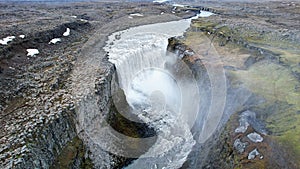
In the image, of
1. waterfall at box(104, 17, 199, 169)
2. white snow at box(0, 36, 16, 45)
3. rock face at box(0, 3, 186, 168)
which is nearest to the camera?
rock face at box(0, 3, 186, 168)

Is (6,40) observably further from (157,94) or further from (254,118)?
(254,118)

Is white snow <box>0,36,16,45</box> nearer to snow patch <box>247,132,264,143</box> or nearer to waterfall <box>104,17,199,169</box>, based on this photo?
waterfall <box>104,17,199,169</box>

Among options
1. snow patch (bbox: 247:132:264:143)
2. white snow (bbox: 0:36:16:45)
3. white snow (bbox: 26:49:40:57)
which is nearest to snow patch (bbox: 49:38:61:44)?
white snow (bbox: 26:49:40:57)

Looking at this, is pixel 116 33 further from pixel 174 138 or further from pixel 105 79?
pixel 174 138

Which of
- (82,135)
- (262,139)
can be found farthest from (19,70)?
(262,139)

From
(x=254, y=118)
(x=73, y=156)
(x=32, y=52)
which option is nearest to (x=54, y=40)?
(x=32, y=52)

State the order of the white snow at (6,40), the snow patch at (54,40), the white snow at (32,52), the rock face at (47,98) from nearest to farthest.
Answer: the rock face at (47,98)
the white snow at (6,40)
the white snow at (32,52)
the snow patch at (54,40)

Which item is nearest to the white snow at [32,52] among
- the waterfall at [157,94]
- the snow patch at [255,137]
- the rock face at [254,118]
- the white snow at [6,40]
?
the white snow at [6,40]

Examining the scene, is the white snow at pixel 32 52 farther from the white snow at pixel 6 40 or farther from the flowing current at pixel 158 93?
the flowing current at pixel 158 93
